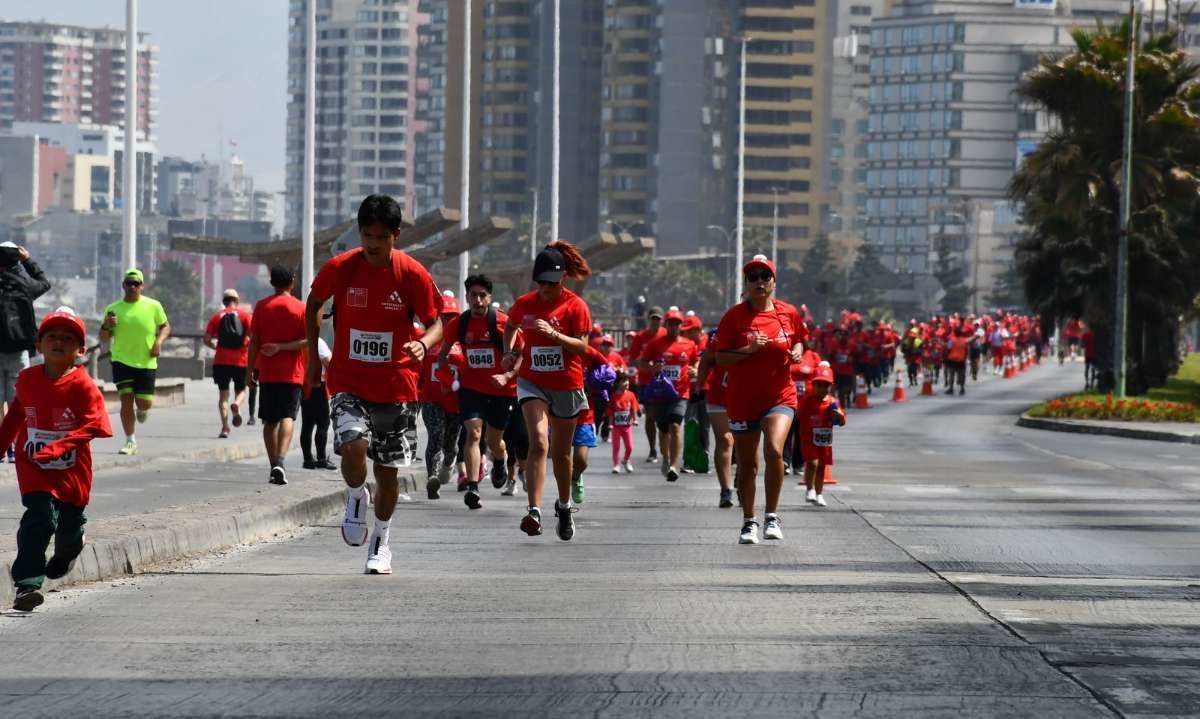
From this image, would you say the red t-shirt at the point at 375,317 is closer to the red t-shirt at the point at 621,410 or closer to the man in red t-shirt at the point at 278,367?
the man in red t-shirt at the point at 278,367

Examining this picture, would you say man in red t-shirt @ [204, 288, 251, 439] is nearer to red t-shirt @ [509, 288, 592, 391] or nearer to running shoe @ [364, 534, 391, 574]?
red t-shirt @ [509, 288, 592, 391]

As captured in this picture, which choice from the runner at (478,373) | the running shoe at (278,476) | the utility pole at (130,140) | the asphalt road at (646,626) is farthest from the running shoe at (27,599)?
the utility pole at (130,140)

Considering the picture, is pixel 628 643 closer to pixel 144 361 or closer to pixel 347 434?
pixel 347 434

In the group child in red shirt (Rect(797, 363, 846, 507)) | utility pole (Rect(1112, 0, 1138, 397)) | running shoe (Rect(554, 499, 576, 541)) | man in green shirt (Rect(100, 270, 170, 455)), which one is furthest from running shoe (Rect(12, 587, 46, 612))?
utility pole (Rect(1112, 0, 1138, 397))

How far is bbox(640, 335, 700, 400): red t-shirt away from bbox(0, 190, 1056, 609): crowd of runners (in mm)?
22

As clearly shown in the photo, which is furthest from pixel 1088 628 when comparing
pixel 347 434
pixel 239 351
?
pixel 239 351

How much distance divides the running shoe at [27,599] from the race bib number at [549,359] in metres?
4.78

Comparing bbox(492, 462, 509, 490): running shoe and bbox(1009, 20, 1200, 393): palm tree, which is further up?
bbox(1009, 20, 1200, 393): palm tree

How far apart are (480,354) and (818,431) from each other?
11.2ft

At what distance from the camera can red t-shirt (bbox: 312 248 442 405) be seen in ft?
37.1

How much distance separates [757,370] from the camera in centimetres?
1417

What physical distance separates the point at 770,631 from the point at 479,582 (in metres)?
2.51

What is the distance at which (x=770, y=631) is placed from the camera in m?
9.07

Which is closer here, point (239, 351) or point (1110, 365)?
point (239, 351)
